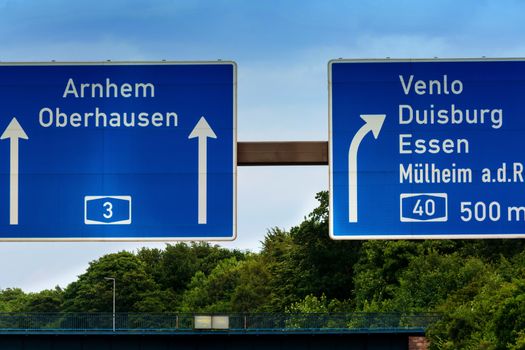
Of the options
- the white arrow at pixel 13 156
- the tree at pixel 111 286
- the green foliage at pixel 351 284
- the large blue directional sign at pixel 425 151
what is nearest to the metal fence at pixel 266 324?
the green foliage at pixel 351 284

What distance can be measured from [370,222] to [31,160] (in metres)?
5.01

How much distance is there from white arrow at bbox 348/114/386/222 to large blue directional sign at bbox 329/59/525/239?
0.05 feet

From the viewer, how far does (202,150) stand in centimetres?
2023

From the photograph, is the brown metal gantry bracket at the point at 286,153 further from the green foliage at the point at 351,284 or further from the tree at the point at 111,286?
the tree at the point at 111,286

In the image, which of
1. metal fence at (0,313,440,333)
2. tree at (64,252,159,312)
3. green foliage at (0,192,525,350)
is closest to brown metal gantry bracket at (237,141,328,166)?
green foliage at (0,192,525,350)

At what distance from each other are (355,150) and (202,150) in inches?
86.8

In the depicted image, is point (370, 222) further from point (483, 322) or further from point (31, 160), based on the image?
point (483, 322)

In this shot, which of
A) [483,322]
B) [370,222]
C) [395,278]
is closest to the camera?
[370,222]

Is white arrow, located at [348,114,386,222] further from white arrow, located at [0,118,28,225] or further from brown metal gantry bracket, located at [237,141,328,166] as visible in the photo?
white arrow, located at [0,118,28,225]

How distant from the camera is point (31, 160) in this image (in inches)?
805

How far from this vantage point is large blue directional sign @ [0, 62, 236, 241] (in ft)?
66.0

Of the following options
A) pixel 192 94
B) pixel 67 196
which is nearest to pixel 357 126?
pixel 192 94

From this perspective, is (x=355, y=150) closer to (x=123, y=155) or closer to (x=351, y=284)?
(x=123, y=155)

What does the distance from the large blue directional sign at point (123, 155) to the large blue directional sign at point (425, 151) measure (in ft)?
5.45
